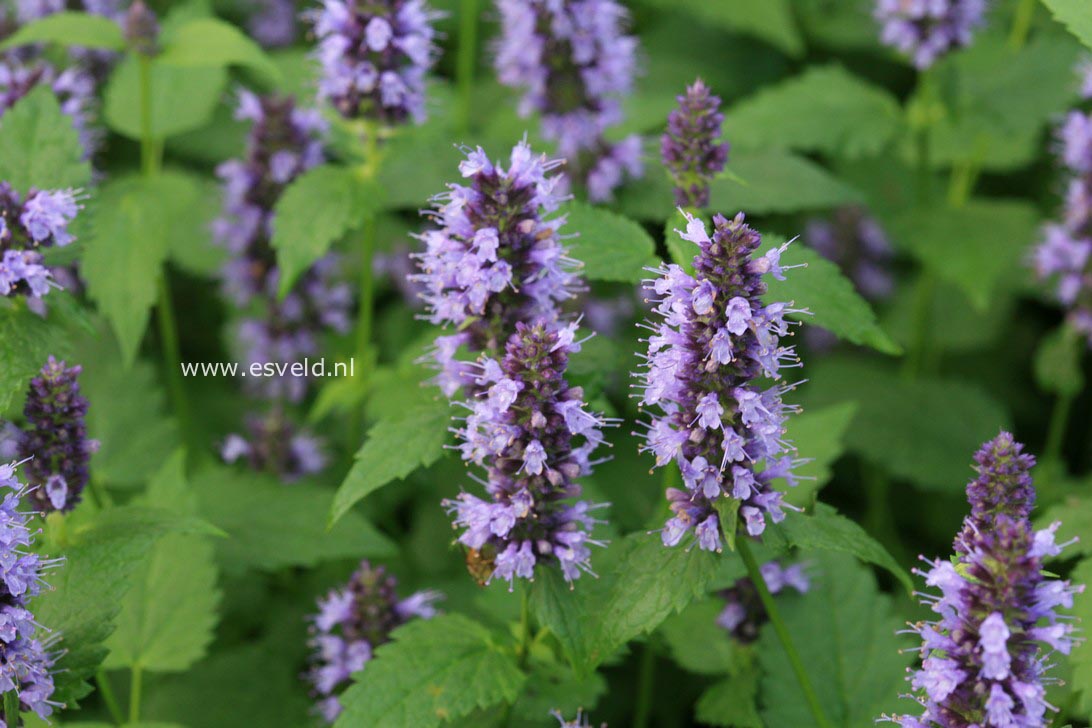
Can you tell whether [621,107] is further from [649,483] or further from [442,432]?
[442,432]

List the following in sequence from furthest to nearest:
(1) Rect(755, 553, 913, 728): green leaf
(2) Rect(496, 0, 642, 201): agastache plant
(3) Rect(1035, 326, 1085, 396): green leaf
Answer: (3) Rect(1035, 326, 1085, 396): green leaf → (2) Rect(496, 0, 642, 201): agastache plant → (1) Rect(755, 553, 913, 728): green leaf

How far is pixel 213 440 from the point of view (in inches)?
274

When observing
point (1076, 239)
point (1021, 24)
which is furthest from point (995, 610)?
point (1021, 24)

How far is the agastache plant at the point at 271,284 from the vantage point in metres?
5.90

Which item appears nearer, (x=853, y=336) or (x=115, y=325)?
(x=853, y=336)

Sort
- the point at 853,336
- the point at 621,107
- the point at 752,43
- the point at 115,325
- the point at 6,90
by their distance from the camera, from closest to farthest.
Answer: the point at 853,336 → the point at 115,325 → the point at 6,90 → the point at 621,107 → the point at 752,43

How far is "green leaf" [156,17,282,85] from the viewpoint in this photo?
494 centimetres

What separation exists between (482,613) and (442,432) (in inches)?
72.8

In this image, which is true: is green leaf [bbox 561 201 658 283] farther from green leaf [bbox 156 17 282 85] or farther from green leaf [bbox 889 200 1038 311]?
green leaf [bbox 889 200 1038 311]

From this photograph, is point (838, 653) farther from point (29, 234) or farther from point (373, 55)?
point (29, 234)

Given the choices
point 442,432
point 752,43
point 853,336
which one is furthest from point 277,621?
point 752,43

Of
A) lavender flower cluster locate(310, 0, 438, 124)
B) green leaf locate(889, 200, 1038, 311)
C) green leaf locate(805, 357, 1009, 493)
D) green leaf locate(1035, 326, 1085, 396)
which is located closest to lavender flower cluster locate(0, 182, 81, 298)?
lavender flower cluster locate(310, 0, 438, 124)

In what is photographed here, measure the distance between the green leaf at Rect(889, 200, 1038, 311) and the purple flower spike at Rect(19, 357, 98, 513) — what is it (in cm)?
415

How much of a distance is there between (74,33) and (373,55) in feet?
4.11
